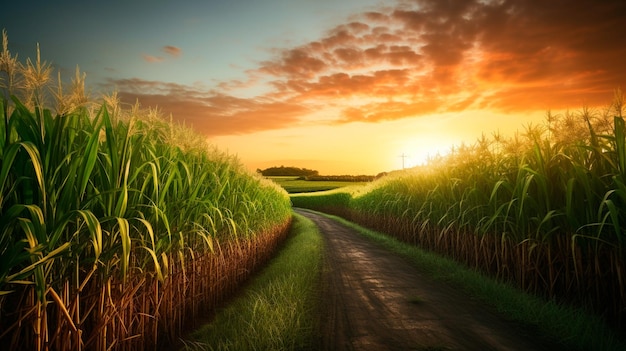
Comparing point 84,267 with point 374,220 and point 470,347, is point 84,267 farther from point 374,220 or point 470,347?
point 374,220

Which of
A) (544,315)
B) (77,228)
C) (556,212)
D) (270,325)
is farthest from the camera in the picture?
(556,212)

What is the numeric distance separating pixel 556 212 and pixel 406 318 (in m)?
2.90

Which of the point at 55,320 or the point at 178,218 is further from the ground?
the point at 178,218

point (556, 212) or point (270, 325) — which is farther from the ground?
point (556, 212)

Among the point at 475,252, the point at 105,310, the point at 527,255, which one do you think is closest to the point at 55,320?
the point at 105,310

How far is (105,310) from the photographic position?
9.30 feet

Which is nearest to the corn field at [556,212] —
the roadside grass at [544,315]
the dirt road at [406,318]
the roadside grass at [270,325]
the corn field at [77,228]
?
the roadside grass at [544,315]

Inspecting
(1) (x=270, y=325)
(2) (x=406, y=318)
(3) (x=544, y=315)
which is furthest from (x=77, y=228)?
(3) (x=544, y=315)

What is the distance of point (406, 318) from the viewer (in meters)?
4.38

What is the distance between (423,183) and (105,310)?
10252mm

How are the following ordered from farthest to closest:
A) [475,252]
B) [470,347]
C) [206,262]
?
[475,252], [206,262], [470,347]

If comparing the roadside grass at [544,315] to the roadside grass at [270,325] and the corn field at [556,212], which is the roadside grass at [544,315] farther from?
the roadside grass at [270,325]

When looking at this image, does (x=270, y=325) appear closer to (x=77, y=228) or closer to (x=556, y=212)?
(x=77, y=228)

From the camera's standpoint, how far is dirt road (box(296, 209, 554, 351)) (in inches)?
142
